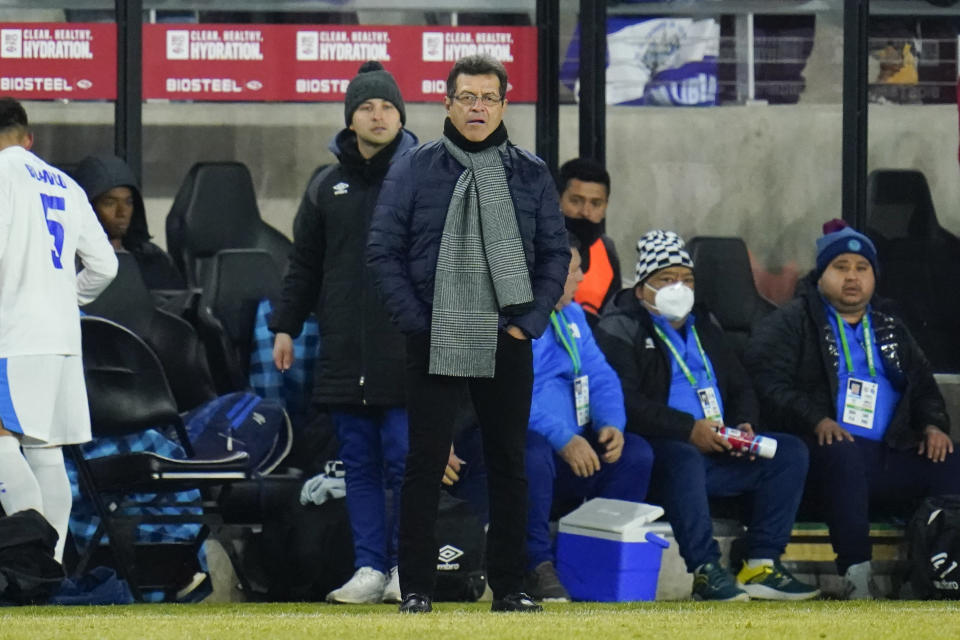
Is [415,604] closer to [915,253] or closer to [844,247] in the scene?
[844,247]

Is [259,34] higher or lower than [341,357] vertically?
higher

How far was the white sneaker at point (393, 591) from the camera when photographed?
24.9 feet

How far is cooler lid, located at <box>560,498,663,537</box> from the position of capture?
26.4ft

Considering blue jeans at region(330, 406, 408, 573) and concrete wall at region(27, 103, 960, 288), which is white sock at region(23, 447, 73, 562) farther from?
concrete wall at region(27, 103, 960, 288)

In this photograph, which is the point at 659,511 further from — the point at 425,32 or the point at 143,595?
the point at 425,32

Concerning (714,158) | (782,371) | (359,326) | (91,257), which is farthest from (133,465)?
(714,158)

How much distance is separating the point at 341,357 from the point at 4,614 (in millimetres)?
1607

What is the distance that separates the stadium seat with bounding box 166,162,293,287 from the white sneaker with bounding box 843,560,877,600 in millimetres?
3073

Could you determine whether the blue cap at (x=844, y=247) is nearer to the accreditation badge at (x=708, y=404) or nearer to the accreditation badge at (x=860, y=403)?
the accreditation badge at (x=860, y=403)

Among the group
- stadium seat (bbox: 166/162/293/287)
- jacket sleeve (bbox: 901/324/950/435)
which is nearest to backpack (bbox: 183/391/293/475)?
stadium seat (bbox: 166/162/293/287)

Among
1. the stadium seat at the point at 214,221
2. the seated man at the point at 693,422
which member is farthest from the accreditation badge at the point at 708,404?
the stadium seat at the point at 214,221

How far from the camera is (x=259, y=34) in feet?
33.2

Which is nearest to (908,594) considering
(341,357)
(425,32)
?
(341,357)

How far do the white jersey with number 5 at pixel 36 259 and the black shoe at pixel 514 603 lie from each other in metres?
1.94
